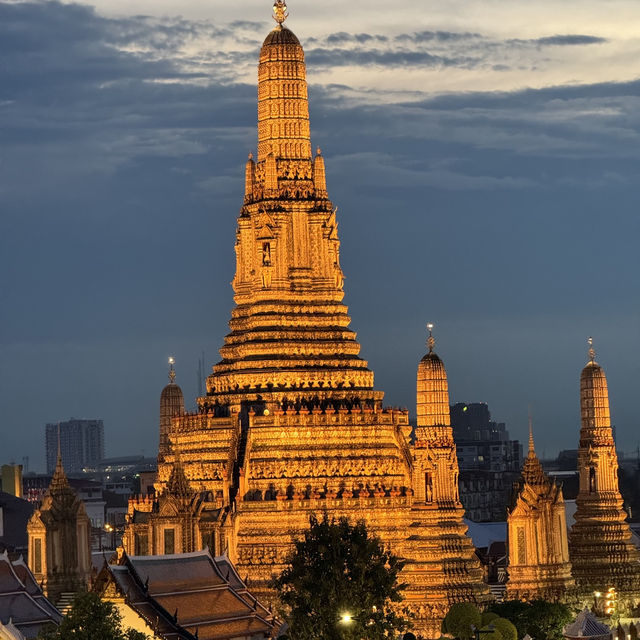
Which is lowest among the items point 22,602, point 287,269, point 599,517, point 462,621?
point 462,621

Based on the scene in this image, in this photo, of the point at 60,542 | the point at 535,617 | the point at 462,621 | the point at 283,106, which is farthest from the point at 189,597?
the point at 283,106

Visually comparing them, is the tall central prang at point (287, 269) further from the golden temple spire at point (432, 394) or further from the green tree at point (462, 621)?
the green tree at point (462, 621)

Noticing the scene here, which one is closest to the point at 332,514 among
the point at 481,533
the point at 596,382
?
the point at 596,382

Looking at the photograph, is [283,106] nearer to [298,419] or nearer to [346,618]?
[298,419]

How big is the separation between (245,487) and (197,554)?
1023 cm

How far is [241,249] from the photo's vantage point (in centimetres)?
9819

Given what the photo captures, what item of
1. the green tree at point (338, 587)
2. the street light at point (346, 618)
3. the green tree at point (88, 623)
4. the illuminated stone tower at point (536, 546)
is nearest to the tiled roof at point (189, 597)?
the green tree at point (338, 587)

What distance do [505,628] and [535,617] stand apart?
5791 mm

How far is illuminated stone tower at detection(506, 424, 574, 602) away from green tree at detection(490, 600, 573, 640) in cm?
550

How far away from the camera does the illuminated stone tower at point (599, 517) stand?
3989 inches

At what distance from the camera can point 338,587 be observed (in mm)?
74438

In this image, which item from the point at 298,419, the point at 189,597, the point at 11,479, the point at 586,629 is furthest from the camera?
the point at 11,479

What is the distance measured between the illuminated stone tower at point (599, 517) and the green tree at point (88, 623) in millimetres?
36668

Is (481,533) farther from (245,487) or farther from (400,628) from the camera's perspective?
(400,628)
